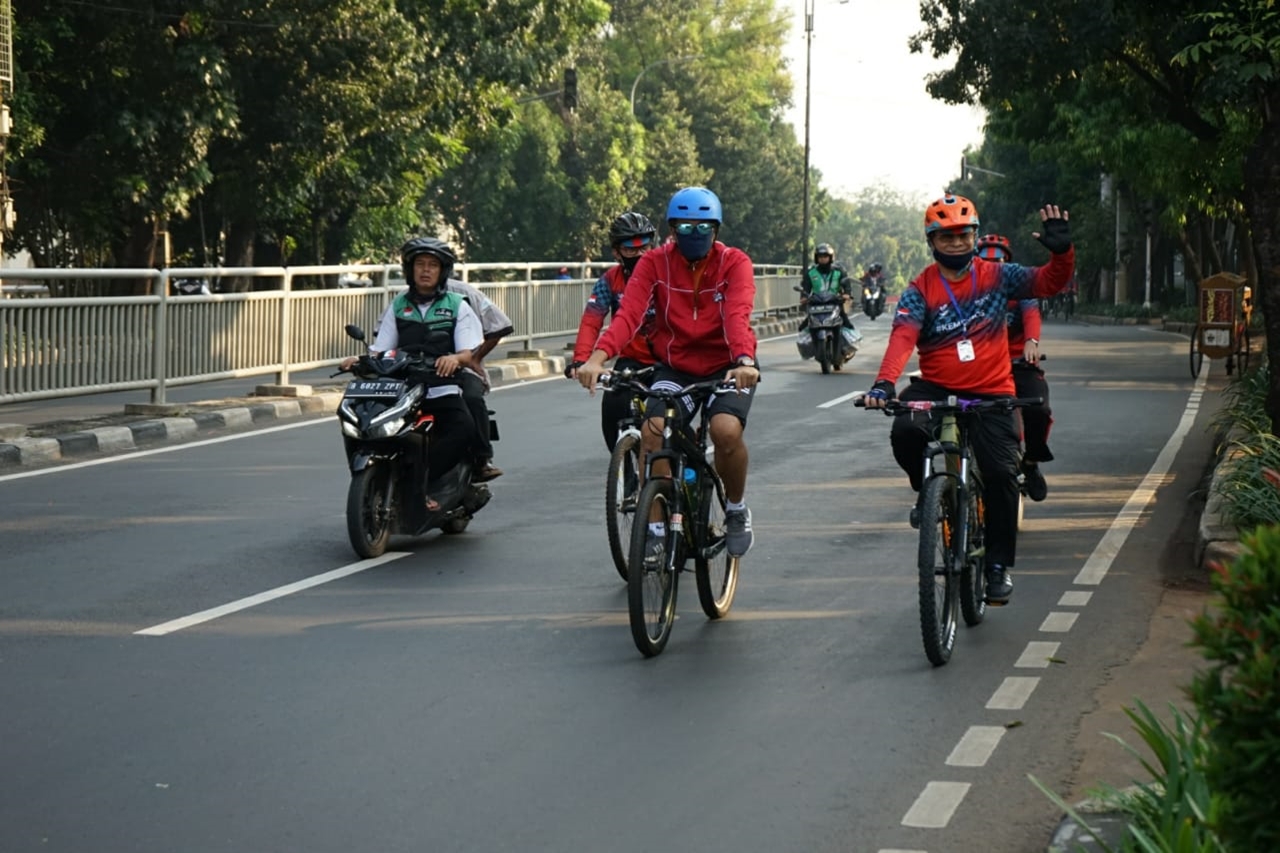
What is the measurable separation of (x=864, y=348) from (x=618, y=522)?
86.5ft

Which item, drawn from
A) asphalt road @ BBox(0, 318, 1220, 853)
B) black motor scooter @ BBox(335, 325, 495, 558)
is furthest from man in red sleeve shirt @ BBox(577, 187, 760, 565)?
black motor scooter @ BBox(335, 325, 495, 558)

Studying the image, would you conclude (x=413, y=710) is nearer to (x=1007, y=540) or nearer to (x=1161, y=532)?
(x=1007, y=540)

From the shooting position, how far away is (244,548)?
10.7 metres

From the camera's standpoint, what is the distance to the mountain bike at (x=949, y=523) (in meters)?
7.66

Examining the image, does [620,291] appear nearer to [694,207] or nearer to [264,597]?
[694,207]

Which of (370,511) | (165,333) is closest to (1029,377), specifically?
(370,511)

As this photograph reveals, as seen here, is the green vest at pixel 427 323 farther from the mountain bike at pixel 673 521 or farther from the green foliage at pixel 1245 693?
the green foliage at pixel 1245 693

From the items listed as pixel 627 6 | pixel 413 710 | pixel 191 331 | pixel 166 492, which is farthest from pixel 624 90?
pixel 413 710

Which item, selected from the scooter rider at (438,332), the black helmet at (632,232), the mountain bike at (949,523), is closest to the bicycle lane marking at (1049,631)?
the mountain bike at (949,523)

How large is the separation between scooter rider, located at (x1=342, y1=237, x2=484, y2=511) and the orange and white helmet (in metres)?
3.16

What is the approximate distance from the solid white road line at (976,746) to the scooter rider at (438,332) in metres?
4.71

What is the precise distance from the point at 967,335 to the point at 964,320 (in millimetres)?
64

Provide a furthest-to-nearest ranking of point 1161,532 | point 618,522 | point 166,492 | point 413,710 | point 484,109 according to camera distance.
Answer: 1. point 484,109
2. point 166,492
3. point 1161,532
4. point 618,522
5. point 413,710

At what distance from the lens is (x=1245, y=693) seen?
3479mm
